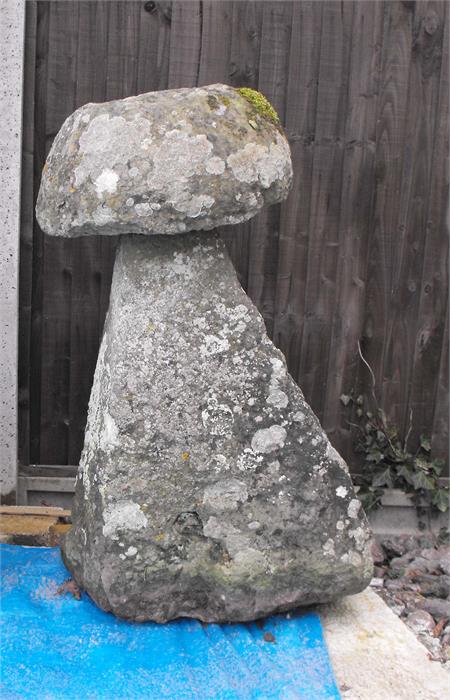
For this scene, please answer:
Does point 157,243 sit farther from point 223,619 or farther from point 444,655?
point 444,655

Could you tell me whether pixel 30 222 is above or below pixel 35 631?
above

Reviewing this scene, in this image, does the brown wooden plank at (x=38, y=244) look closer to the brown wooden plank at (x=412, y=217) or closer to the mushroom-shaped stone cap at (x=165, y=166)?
the mushroom-shaped stone cap at (x=165, y=166)

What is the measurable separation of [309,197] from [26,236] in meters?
1.36

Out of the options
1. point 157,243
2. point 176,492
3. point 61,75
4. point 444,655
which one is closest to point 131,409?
point 176,492

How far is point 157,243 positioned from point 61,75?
1.31m

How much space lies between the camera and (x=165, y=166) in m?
2.53

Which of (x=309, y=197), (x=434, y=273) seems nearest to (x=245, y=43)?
(x=309, y=197)

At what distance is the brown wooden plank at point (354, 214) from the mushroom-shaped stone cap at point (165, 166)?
44.4 inches

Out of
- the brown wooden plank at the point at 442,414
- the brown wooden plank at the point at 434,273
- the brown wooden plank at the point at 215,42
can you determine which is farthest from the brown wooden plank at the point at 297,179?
the brown wooden plank at the point at 442,414

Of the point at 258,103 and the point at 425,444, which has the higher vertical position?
the point at 258,103

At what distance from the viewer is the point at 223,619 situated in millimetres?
2855

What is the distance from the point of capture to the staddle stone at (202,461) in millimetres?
2789

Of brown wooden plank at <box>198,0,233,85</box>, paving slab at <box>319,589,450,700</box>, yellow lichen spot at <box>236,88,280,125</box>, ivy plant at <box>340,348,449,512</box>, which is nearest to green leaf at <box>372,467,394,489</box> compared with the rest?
ivy plant at <box>340,348,449,512</box>

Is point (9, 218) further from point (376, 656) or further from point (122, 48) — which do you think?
point (376, 656)
